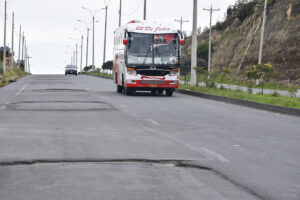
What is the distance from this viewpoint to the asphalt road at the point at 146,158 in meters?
6.21

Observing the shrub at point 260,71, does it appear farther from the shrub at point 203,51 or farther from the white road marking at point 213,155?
the shrub at point 203,51

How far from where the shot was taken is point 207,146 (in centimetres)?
995

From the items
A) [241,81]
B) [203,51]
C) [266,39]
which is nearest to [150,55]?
[241,81]

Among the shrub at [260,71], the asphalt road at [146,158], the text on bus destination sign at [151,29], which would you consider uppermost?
the text on bus destination sign at [151,29]

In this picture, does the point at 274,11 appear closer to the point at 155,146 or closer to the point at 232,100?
the point at 232,100

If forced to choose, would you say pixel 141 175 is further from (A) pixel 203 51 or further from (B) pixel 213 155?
(A) pixel 203 51

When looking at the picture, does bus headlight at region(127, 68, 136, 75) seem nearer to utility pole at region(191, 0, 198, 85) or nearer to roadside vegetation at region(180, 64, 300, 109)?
roadside vegetation at region(180, 64, 300, 109)

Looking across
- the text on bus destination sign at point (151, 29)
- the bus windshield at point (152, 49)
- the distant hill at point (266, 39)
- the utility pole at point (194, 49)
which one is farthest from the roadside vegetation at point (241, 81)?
the text on bus destination sign at point (151, 29)

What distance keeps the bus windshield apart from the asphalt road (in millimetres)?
11949

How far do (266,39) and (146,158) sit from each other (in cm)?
4896

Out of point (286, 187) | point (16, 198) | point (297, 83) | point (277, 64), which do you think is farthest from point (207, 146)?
point (277, 64)

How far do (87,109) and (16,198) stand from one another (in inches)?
483

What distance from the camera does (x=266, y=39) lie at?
2184 inches

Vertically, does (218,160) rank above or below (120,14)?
below
